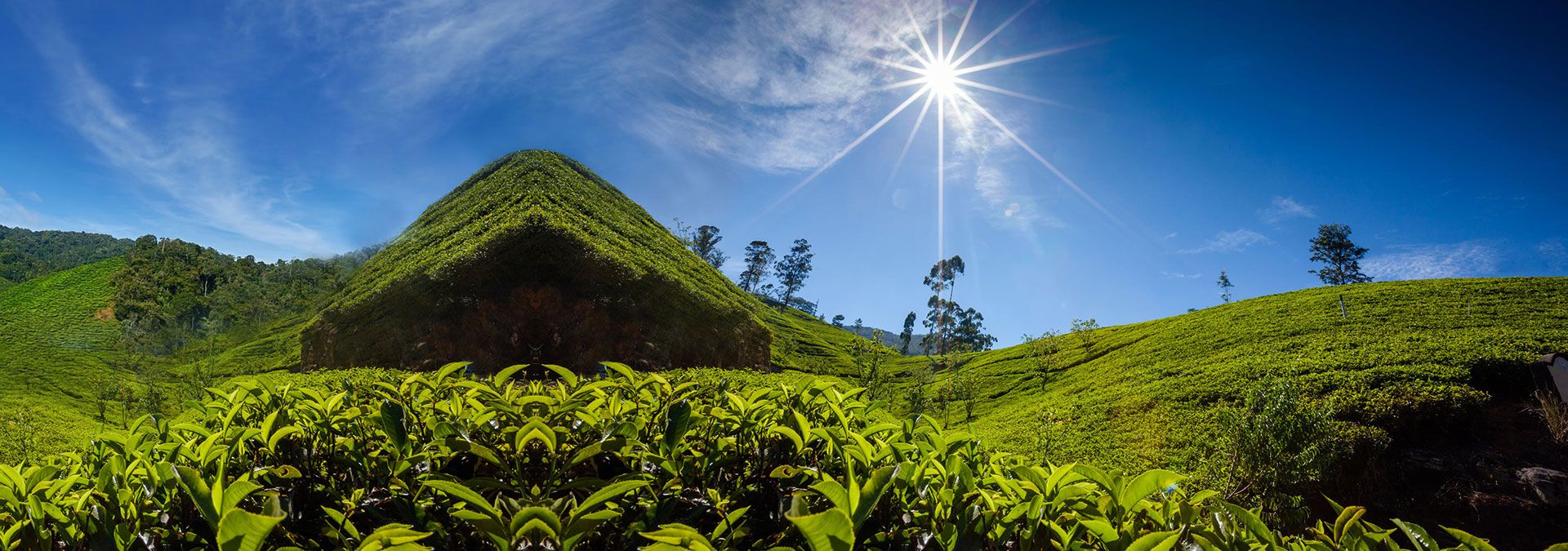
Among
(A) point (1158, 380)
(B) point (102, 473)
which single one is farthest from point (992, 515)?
(A) point (1158, 380)

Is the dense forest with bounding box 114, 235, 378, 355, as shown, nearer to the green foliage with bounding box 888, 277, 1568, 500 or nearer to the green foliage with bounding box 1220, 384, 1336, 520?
the green foliage with bounding box 888, 277, 1568, 500

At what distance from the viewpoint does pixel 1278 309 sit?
2355 cm

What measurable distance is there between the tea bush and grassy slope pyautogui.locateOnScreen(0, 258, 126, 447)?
18713 millimetres

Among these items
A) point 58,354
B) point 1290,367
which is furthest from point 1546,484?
point 58,354

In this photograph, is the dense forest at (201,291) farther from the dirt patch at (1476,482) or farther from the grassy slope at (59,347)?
the dirt patch at (1476,482)

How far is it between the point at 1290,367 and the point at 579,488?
58.6 ft

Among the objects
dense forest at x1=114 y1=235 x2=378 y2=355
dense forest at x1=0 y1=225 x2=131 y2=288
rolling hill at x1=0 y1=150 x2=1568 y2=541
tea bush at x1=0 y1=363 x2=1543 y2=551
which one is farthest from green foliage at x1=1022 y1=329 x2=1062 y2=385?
dense forest at x1=0 y1=225 x2=131 y2=288

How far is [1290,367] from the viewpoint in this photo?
1443cm

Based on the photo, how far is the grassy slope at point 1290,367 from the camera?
1231cm

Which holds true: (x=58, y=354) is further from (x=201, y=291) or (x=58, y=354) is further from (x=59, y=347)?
(x=201, y=291)

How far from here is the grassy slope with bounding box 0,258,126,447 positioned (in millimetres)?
18969

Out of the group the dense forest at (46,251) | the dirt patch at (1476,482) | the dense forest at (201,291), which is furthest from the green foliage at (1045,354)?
the dense forest at (46,251)

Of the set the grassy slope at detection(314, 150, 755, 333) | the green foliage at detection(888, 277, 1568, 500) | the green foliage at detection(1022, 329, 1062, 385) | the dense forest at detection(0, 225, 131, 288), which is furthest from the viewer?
the dense forest at detection(0, 225, 131, 288)

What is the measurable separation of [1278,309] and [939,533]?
94.6 ft
